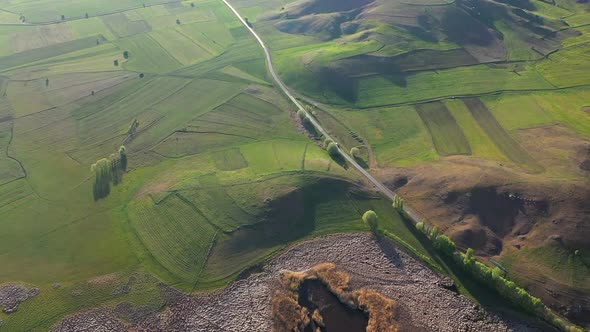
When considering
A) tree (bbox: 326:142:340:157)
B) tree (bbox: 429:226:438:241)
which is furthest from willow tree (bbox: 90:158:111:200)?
tree (bbox: 429:226:438:241)

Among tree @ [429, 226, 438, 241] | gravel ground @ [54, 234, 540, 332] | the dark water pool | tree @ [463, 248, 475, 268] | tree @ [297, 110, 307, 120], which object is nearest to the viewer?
the dark water pool

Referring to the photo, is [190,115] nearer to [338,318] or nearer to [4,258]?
[4,258]

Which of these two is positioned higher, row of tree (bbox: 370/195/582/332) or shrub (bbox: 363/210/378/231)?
shrub (bbox: 363/210/378/231)

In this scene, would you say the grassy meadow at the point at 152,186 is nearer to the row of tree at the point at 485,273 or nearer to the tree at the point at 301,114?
the tree at the point at 301,114

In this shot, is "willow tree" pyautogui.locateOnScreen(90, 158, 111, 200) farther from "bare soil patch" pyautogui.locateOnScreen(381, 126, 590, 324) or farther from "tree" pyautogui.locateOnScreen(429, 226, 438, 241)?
"tree" pyautogui.locateOnScreen(429, 226, 438, 241)

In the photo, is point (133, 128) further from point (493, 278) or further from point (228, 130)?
point (493, 278)

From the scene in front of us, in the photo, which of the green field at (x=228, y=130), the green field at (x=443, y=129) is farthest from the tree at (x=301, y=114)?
the green field at (x=443, y=129)
